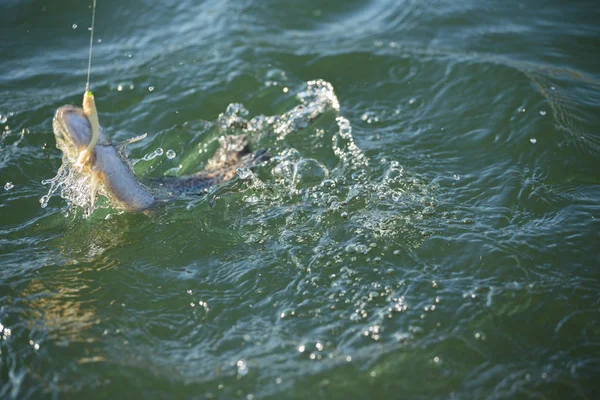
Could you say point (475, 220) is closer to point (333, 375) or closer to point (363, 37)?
point (333, 375)

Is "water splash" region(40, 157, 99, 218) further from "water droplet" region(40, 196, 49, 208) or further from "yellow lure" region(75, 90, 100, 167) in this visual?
"yellow lure" region(75, 90, 100, 167)

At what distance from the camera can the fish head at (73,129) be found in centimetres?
405

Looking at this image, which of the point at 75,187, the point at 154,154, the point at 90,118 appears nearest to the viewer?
the point at 90,118

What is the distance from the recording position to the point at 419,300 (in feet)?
12.9

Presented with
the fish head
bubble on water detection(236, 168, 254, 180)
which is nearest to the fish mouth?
the fish head

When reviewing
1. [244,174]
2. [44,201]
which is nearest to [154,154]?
[244,174]

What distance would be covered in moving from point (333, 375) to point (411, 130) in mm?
3019

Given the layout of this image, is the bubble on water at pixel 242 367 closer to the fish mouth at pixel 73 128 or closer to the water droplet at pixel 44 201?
the fish mouth at pixel 73 128

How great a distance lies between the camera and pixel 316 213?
475 centimetres

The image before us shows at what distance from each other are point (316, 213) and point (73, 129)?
1.82m

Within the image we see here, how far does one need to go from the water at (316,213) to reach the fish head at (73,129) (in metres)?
0.73

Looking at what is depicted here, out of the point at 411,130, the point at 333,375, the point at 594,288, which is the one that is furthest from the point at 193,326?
the point at 411,130

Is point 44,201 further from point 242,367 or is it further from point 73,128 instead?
point 242,367

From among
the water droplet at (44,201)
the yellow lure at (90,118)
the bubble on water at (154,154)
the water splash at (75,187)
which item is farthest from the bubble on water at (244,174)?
the water droplet at (44,201)
